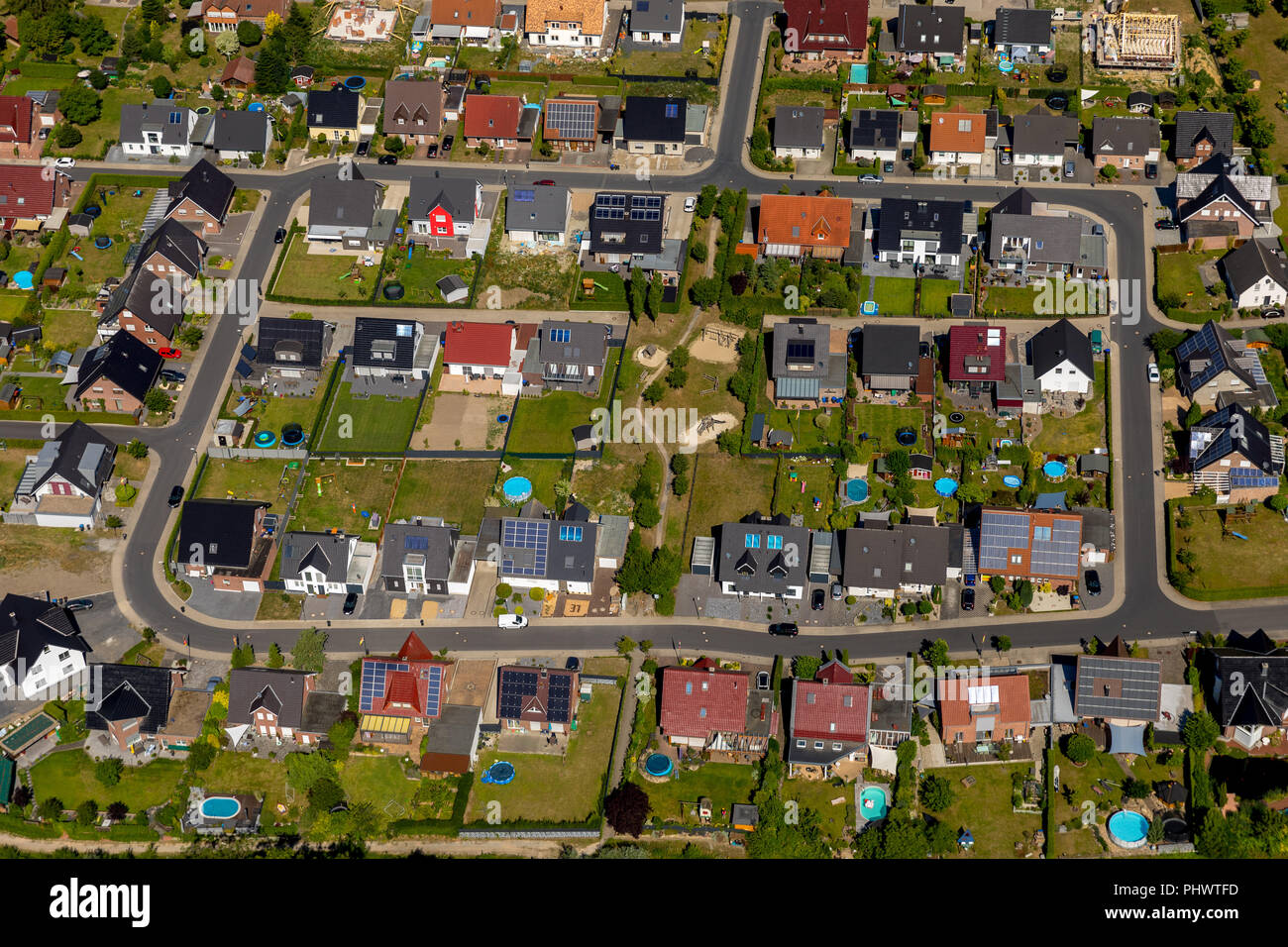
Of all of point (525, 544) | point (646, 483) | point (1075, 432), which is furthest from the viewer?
point (1075, 432)

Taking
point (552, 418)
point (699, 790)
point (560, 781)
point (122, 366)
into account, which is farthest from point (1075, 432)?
point (122, 366)

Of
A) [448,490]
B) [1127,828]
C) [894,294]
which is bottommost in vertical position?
[1127,828]

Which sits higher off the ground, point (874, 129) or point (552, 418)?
point (874, 129)

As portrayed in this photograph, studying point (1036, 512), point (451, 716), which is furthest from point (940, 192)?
point (451, 716)

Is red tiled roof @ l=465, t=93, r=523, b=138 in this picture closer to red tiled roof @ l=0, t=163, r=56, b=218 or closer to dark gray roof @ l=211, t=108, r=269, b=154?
dark gray roof @ l=211, t=108, r=269, b=154

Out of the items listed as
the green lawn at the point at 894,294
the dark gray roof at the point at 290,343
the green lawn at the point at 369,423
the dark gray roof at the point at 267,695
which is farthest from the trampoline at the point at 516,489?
the green lawn at the point at 894,294

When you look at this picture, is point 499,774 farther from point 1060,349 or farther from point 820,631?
point 1060,349

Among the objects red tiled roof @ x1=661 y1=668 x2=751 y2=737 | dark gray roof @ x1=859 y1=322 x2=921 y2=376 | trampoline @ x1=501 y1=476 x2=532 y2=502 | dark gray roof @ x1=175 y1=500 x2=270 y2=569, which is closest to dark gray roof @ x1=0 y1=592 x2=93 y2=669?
dark gray roof @ x1=175 y1=500 x2=270 y2=569

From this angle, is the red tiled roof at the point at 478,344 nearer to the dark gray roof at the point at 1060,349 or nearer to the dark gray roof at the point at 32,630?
the dark gray roof at the point at 32,630
